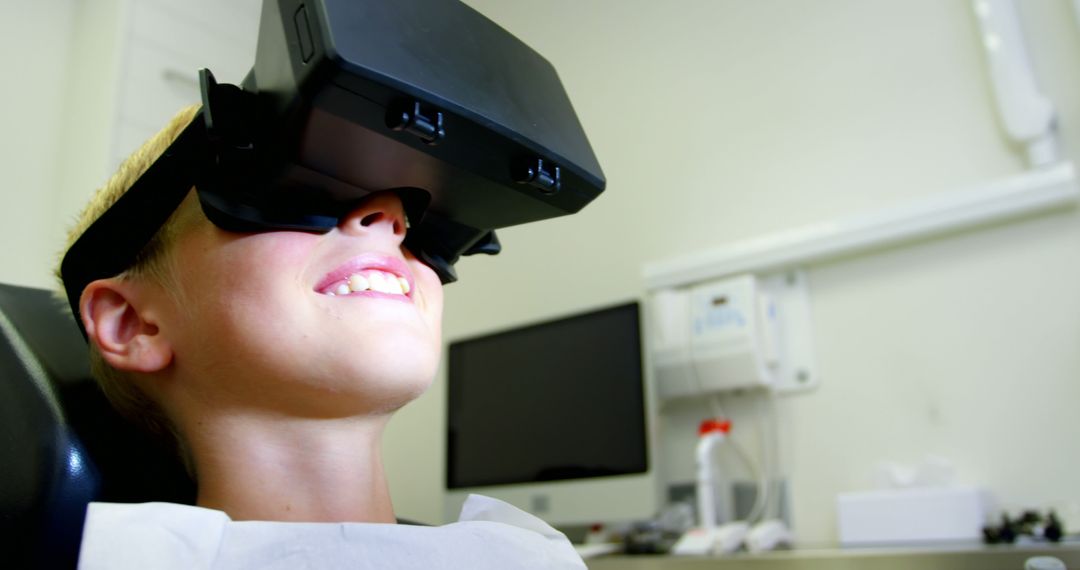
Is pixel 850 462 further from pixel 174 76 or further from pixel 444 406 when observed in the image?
pixel 174 76

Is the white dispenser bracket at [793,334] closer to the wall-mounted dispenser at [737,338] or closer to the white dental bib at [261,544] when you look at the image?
the wall-mounted dispenser at [737,338]

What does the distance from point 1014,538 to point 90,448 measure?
1.33 meters

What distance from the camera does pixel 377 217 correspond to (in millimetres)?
761

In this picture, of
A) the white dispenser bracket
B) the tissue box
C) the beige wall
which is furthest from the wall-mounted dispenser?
the beige wall

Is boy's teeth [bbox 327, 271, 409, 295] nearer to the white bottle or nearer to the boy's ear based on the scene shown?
the boy's ear

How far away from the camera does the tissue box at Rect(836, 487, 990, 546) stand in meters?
1.48

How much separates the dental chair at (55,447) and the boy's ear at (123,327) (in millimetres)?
44

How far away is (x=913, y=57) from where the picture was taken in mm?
1833


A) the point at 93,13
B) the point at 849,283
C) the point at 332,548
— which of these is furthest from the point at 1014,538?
the point at 93,13

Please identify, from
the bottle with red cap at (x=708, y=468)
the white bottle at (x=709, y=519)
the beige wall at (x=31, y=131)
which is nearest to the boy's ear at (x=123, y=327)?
the white bottle at (x=709, y=519)

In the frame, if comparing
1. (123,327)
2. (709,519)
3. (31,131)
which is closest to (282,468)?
(123,327)

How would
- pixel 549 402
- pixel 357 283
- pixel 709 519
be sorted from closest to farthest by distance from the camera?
pixel 357 283 → pixel 709 519 → pixel 549 402

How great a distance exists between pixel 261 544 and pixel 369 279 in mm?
232

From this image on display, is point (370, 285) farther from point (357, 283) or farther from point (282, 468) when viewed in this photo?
point (282, 468)
